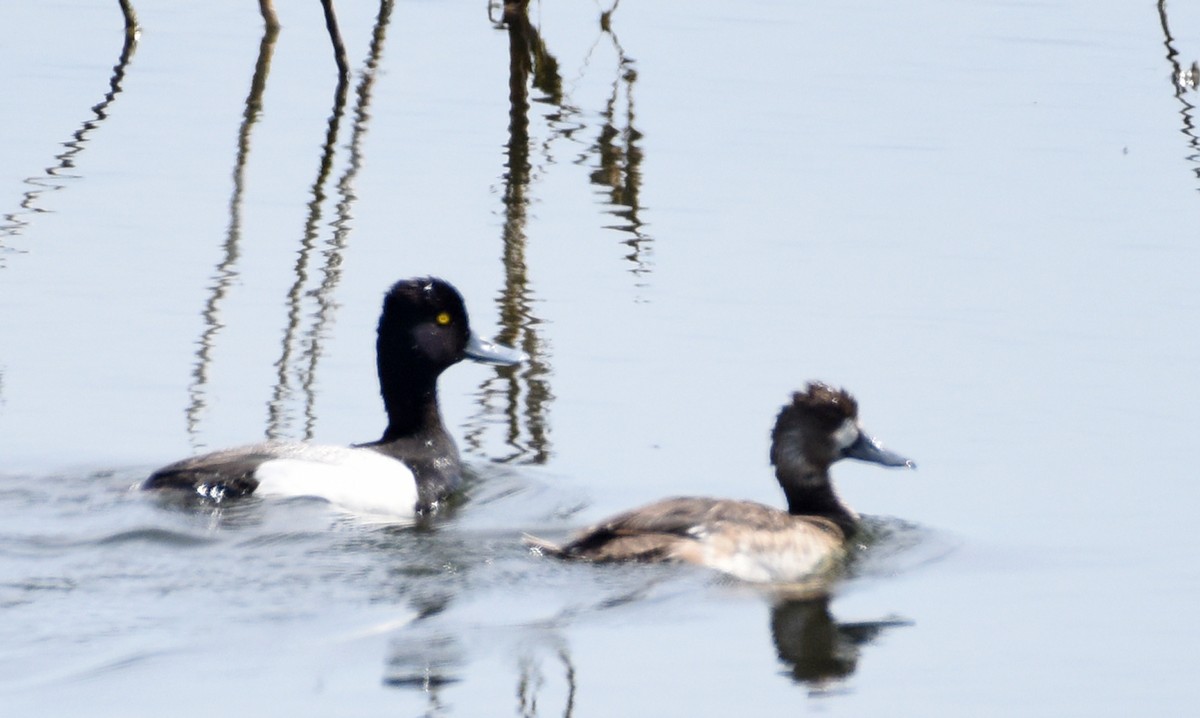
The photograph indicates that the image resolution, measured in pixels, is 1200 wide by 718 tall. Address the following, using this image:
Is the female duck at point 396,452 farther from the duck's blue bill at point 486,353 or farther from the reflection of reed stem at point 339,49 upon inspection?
the reflection of reed stem at point 339,49

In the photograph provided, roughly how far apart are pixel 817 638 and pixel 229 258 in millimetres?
5269

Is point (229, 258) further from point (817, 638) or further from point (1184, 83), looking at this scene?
point (1184, 83)

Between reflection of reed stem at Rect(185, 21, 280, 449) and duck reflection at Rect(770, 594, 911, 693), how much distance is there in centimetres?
294

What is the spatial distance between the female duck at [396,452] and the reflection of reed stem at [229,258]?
69cm

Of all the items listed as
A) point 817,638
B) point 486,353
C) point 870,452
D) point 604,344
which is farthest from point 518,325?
point 817,638

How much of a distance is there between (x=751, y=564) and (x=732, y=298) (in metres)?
3.40

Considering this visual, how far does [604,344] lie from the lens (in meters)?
10.9

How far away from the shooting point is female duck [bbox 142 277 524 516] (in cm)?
907

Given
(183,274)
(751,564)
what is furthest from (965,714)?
(183,274)

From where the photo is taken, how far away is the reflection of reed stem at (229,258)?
33.3 ft

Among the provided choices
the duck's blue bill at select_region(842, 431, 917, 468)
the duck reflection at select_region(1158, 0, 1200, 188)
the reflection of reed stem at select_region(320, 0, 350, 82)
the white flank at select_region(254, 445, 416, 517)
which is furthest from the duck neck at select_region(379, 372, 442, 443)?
the reflection of reed stem at select_region(320, 0, 350, 82)

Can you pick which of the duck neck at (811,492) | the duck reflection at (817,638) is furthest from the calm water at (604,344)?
the duck neck at (811,492)

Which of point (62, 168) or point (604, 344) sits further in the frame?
point (62, 168)

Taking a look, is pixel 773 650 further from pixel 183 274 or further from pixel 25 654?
pixel 183 274
